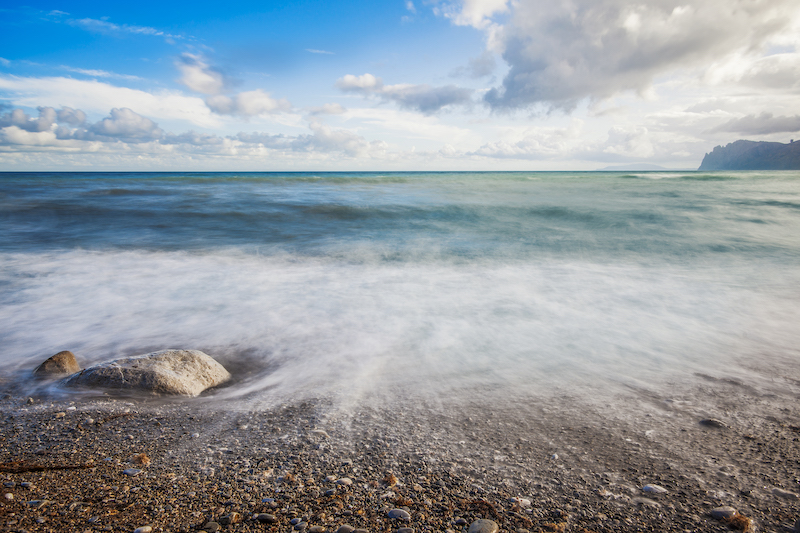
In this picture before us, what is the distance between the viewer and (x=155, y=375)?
2.69 meters

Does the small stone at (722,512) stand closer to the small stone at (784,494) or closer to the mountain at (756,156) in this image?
the small stone at (784,494)

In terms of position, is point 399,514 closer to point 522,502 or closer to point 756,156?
point 522,502

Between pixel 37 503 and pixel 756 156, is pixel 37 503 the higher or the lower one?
the lower one

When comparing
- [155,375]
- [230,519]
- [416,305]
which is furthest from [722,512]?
[416,305]

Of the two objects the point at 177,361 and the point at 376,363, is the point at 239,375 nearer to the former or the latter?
the point at 177,361

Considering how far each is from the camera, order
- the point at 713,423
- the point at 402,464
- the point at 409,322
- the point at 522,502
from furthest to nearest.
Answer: the point at 409,322
the point at 713,423
the point at 402,464
the point at 522,502

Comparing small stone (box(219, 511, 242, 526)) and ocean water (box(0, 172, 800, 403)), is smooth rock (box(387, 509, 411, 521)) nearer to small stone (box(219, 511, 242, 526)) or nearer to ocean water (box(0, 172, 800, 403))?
small stone (box(219, 511, 242, 526))

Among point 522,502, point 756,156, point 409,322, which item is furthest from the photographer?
point 756,156

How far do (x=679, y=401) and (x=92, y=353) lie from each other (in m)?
4.54

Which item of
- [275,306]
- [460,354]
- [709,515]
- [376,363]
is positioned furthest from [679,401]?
[275,306]

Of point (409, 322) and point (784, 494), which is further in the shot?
point (409, 322)

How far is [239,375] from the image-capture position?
3.10 metres

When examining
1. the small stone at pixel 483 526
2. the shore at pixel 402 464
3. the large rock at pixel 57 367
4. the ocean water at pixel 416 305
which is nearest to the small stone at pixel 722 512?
the shore at pixel 402 464

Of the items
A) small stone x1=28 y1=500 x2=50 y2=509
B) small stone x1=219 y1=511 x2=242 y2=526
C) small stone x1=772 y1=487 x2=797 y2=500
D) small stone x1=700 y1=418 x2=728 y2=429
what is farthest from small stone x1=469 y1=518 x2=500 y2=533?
small stone x1=28 y1=500 x2=50 y2=509
